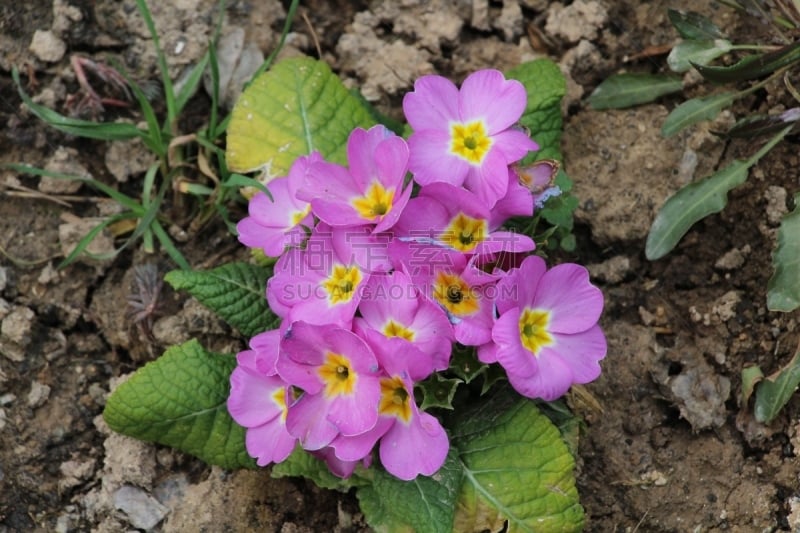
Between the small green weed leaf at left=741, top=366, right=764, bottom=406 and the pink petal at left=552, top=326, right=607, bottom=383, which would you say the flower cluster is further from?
the small green weed leaf at left=741, top=366, right=764, bottom=406

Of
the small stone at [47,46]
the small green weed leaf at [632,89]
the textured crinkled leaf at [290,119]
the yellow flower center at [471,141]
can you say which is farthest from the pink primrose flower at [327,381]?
the small stone at [47,46]

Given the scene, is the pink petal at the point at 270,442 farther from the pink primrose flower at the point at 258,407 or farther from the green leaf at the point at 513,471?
the green leaf at the point at 513,471

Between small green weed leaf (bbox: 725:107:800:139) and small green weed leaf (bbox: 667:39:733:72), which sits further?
small green weed leaf (bbox: 667:39:733:72)

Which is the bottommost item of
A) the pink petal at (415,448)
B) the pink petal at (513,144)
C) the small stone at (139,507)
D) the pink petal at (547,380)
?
the small stone at (139,507)

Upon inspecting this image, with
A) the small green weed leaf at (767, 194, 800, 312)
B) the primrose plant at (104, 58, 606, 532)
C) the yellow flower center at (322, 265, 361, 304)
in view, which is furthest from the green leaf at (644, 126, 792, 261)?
the yellow flower center at (322, 265, 361, 304)

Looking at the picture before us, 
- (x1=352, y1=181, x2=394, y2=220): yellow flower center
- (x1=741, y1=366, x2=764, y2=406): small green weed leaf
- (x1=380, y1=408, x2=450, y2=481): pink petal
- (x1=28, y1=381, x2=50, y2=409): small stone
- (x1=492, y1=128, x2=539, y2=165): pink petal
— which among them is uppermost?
(x1=492, y1=128, x2=539, y2=165): pink petal

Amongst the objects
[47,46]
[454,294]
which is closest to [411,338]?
[454,294]

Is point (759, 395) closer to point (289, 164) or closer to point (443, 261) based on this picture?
point (443, 261)
